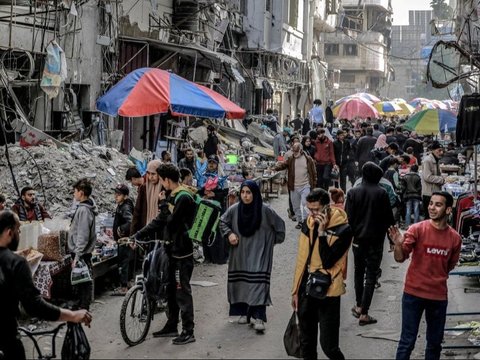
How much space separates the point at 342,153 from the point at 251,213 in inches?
471

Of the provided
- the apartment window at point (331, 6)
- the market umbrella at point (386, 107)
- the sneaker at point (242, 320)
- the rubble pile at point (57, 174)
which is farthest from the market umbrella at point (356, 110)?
the sneaker at point (242, 320)

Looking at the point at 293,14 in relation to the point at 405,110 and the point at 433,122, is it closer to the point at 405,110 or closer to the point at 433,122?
the point at 405,110

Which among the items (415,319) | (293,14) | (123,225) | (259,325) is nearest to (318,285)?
(415,319)

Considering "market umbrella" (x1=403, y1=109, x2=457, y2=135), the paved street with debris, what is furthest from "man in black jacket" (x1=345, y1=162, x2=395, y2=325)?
"market umbrella" (x1=403, y1=109, x2=457, y2=135)

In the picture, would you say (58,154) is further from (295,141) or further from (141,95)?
(295,141)

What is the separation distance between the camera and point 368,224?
389 inches

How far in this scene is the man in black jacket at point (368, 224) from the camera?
9852mm

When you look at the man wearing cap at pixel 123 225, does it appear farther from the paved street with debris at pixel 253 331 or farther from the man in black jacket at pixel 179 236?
the man in black jacket at pixel 179 236

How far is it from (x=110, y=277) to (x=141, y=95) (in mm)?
4086

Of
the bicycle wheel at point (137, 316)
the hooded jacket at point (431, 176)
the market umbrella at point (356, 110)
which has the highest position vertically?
the market umbrella at point (356, 110)

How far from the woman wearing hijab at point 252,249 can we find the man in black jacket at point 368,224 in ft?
2.88

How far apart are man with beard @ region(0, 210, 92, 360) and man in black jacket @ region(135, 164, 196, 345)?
3110mm

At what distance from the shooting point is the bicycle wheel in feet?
29.0

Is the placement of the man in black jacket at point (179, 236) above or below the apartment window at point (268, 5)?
below
